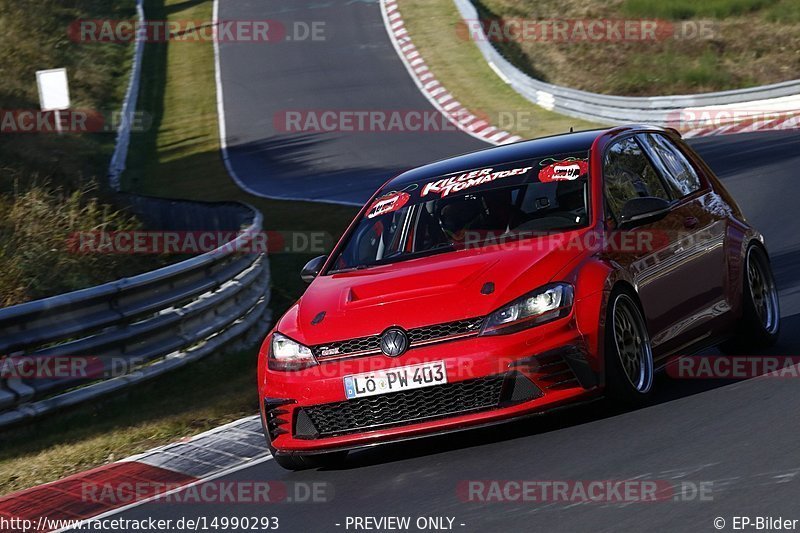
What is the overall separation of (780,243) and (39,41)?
3073 cm

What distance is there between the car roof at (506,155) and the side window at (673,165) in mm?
404

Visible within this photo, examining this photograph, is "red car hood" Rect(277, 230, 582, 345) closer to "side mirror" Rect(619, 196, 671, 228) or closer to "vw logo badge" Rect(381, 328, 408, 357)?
"vw logo badge" Rect(381, 328, 408, 357)

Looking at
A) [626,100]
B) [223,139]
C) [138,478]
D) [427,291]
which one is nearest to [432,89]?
[223,139]

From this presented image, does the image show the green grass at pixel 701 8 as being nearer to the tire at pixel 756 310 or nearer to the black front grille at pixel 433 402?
the tire at pixel 756 310

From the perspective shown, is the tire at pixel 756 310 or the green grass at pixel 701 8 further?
the green grass at pixel 701 8

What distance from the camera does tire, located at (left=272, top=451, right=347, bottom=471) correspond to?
6898 millimetres

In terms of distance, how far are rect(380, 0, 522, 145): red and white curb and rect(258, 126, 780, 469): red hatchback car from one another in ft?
55.7

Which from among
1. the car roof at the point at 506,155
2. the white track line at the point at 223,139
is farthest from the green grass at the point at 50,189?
the car roof at the point at 506,155

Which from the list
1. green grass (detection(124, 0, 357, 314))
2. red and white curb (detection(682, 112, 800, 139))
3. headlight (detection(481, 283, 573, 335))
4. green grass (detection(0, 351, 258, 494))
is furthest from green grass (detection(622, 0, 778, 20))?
headlight (detection(481, 283, 573, 335))

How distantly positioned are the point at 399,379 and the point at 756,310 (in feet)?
9.77

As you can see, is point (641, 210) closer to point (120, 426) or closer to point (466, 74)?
point (120, 426)

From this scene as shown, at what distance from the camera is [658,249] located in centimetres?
748

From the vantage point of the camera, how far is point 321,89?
35750 mm

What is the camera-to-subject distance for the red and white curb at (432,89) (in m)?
28.0
